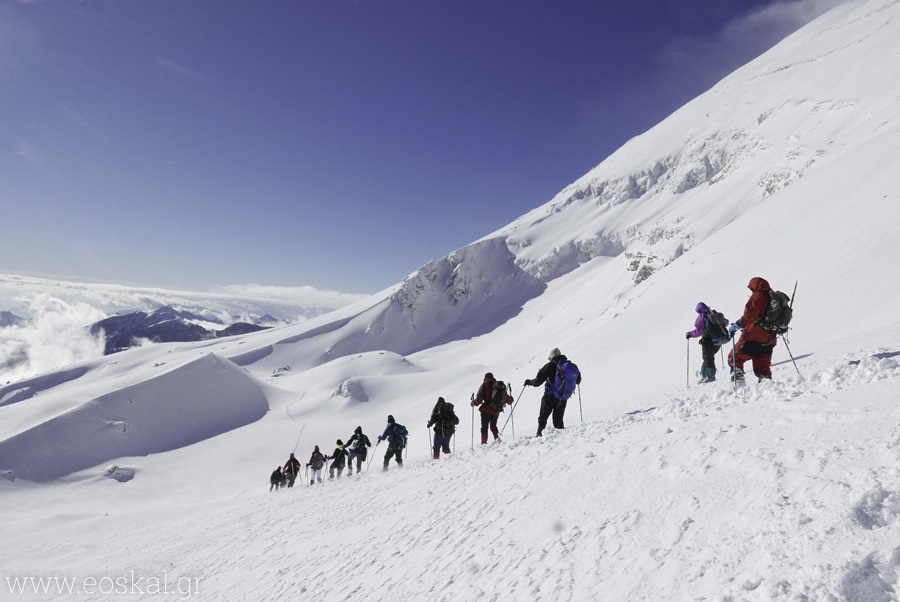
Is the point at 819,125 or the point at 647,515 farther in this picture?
the point at 819,125

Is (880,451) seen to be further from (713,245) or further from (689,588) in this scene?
(713,245)

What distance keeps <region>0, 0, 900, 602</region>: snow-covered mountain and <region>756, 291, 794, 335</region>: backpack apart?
90cm

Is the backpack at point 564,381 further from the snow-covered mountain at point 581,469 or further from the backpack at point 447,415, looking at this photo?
the backpack at point 447,415

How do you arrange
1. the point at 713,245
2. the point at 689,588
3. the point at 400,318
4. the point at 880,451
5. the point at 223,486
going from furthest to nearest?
the point at 400,318
the point at 713,245
the point at 223,486
the point at 880,451
the point at 689,588

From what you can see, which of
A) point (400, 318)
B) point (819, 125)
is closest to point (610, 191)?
point (819, 125)

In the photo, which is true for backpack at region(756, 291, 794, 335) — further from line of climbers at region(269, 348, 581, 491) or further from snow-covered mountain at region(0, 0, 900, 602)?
line of climbers at region(269, 348, 581, 491)

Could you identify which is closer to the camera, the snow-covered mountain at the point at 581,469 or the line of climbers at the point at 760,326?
the snow-covered mountain at the point at 581,469

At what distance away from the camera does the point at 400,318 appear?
12125 cm

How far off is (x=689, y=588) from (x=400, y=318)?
119 metres

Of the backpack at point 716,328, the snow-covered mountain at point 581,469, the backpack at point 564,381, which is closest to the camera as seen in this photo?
the snow-covered mountain at point 581,469

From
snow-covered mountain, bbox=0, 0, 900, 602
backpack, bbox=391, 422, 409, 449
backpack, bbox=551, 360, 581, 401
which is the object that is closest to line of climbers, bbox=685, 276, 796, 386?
snow-covered mountain, bbox=0, 0, 900, 602

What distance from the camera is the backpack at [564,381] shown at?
10062 mm

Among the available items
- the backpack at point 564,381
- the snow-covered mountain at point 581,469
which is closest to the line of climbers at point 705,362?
the backpack at point 564,381

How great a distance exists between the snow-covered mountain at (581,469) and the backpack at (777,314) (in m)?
0.90
